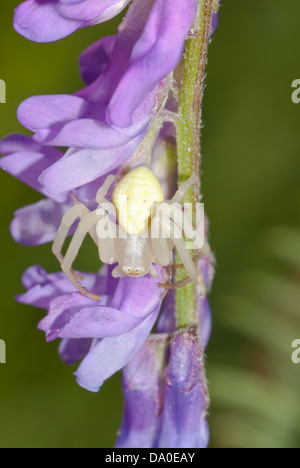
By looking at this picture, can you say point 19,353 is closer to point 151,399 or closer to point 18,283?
point 18,283

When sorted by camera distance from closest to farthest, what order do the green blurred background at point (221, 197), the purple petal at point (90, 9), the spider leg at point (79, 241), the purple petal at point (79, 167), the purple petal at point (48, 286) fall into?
1. the purple petal at point (90, 9)
2. the purple petal at point (79, 167)
3. the spider leg at point (79, 241)
4. the purple petal at point (48, 286)
5. the green blurred background at point (221, 197)

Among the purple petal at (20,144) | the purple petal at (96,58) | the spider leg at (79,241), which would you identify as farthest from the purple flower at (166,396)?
the purple petal at (96,58)

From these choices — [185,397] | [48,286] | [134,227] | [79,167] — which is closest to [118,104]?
[79,167]

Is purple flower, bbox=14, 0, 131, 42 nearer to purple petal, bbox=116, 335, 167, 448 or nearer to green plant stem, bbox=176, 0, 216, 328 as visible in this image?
green plant stem, bbox=176, 0, 216, 328

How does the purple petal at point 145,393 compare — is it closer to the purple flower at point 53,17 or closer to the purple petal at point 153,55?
the purple petal at point 153,55

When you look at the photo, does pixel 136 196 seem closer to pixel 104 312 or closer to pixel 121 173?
pixel 121 173
